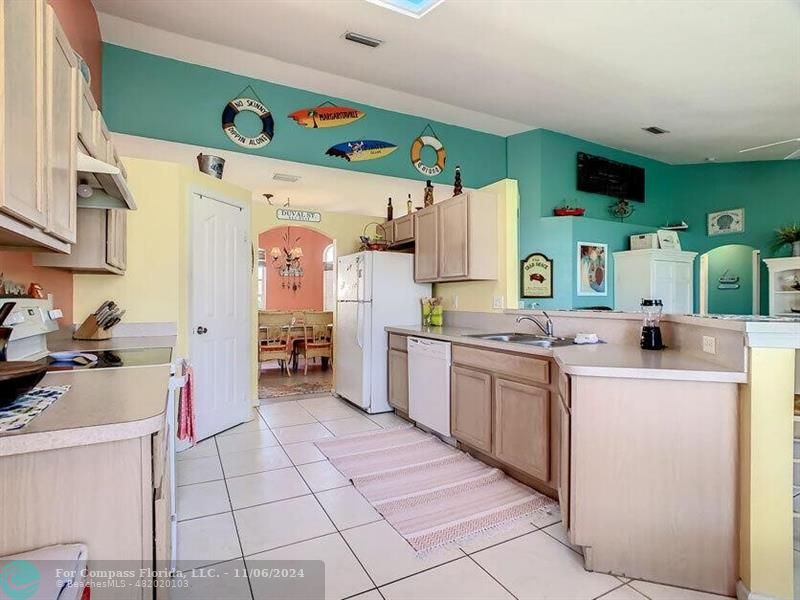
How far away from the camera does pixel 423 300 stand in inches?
175

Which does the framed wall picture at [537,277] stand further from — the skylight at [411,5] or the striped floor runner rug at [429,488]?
the skylight at [411,5]

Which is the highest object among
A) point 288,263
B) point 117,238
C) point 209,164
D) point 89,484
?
point 209,164

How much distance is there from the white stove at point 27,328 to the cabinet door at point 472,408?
249 centimetres

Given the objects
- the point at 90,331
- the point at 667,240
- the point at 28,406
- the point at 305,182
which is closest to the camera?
the point at 28,406

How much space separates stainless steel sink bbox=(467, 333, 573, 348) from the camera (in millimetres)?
2840

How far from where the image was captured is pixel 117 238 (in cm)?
254

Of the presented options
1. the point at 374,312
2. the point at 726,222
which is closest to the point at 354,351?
the point at 374,312

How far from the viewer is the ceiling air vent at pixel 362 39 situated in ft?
10.3

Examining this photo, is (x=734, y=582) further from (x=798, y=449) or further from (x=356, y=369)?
(x=356, y=369)

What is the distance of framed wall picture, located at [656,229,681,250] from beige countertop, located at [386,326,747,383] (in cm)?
387

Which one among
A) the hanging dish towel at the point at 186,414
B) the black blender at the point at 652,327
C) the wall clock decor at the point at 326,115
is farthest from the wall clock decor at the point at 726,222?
the hanging dish towel at the point at 186,414

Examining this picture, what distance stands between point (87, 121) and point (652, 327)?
300 centimetres

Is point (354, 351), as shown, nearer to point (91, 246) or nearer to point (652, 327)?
point (91, 246)

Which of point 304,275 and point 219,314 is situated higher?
point 304,275
